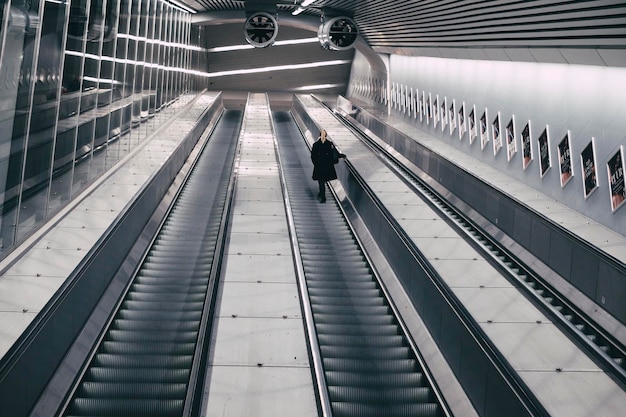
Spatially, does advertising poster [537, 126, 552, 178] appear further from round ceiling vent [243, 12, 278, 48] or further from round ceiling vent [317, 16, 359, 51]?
round ceiling vent [243, 12, 278, 48]

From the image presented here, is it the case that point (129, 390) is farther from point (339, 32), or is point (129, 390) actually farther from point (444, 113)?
point (339, 32)

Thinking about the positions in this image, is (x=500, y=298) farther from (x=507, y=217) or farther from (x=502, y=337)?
(x=507, y=217)

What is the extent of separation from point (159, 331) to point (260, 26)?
19080 mm

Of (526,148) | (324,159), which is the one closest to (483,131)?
(526,148)

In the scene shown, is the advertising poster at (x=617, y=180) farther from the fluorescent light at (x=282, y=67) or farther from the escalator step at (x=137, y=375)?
the fluorescent light at (x=282, y=67)

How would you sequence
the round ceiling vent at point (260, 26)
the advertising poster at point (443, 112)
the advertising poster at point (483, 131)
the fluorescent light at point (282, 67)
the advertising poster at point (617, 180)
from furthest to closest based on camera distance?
the fluorescent light at point (282, 67) → the round ceiling vent at point (260, 26) → the advertising poster at point (443, 112) → the advertising poster at point (483, 131) → the advertising poster at point (617, 180)

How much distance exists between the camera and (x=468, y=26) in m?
14.0

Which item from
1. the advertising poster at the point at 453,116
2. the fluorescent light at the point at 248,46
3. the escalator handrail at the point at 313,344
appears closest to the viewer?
the escalator handrail at the point at 313,344

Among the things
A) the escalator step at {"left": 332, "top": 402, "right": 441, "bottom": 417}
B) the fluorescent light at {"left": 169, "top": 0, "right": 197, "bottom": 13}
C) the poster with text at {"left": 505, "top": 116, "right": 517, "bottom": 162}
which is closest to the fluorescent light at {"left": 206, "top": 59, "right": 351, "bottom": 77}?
the fluorescent light at {"left": 169, "top": 0, "right": 197, "bottom": 13}

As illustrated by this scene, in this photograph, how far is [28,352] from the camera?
5.57 m

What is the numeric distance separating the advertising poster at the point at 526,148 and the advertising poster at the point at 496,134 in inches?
50.6

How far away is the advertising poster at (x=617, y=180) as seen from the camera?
36.1ft

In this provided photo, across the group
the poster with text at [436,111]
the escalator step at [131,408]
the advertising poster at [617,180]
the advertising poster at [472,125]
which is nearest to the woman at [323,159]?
the advertising poster at [617,180]

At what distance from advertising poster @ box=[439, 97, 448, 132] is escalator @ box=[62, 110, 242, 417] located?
9367mm
